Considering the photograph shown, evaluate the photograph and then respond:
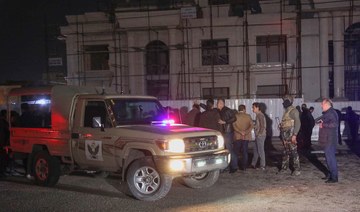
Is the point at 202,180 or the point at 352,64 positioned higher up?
the point at 352,64

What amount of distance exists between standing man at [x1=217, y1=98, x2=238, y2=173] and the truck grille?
7.18 feet

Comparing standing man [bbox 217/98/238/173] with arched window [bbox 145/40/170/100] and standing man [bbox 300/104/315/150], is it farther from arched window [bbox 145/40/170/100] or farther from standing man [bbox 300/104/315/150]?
arched window [bbox 145/40/170/100]

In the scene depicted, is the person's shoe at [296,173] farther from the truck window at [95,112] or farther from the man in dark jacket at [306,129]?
the man in dark jacket at [306,129]

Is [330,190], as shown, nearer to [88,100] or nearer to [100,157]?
[100,157]

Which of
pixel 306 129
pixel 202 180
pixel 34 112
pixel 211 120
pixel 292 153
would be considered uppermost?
pixel 34 112

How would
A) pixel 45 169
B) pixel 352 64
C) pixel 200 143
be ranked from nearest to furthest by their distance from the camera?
pixel 200 143
pixel 45 169
pixel 352 64

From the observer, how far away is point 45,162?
10.5 metres

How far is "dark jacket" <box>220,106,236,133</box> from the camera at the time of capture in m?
11.7

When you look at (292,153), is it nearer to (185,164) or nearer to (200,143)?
(200,143)

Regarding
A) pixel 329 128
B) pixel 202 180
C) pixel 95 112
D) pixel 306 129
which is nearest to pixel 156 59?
pixel 306 129

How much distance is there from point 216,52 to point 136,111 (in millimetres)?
17728

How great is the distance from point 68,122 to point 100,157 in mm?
1193

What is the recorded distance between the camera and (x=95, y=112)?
385 inches

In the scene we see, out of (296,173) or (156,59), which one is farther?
(156,59)
